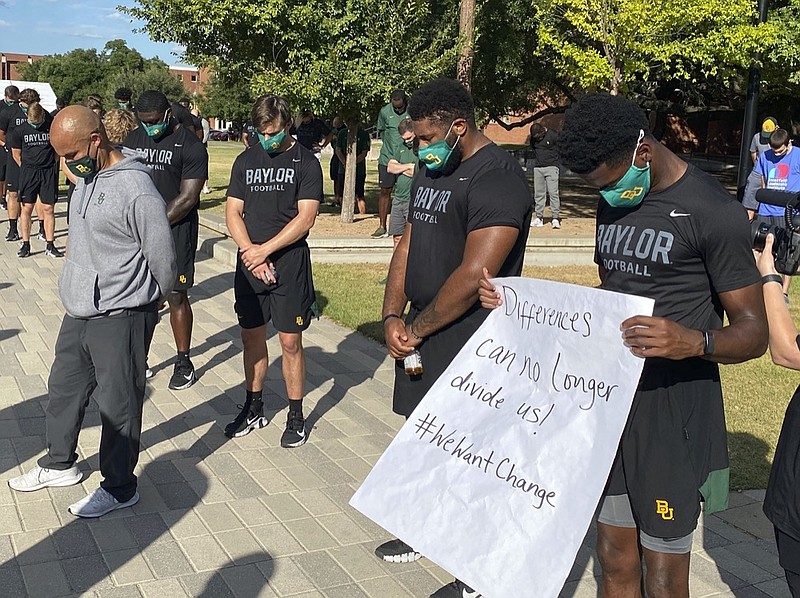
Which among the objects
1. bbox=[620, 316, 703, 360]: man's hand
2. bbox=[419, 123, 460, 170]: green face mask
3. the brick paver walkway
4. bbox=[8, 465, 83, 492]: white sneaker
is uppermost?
bbox=[419, 123, 460, 170]: green face mask

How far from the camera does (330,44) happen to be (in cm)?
1391

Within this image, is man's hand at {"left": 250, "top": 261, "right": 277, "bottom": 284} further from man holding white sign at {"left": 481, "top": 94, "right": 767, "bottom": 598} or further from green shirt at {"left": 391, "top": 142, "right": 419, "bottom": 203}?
green shirt at {"left": 391, "top": 142, "right": 419, "bottom": 203}

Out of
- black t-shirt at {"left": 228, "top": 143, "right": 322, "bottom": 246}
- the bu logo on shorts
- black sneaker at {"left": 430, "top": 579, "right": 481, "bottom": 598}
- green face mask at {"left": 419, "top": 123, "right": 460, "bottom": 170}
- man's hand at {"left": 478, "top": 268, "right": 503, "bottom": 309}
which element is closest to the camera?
the bu logo on shorts

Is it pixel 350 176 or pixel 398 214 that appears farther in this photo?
pixel 350 176

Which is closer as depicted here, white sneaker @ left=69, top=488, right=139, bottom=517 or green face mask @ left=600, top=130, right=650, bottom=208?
green face mask @ left=600, top=130, right=650, bottom=208

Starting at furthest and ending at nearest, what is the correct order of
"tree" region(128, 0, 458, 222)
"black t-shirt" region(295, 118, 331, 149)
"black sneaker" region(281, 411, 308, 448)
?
1. "black t-shirt" region(295, 118, 331, 149)
2. "tree" region(128, 0, 458, 222)
3. "black sneaker" region(281, 411, 308, 448)

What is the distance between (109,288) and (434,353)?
5.68ft

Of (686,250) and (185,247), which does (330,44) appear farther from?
(686,250)

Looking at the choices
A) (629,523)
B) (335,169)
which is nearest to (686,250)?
(629,523)

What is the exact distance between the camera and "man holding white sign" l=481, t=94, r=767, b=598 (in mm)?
2672

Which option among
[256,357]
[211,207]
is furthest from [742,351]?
[211,207]

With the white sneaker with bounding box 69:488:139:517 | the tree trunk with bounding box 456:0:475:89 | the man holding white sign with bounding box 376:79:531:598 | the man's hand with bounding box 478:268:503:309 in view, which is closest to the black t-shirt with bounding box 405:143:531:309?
the man holding white sign with bounding box 376:79:531:598

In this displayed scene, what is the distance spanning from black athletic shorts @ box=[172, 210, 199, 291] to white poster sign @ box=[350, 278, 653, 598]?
4.02 m

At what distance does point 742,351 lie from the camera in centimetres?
268
